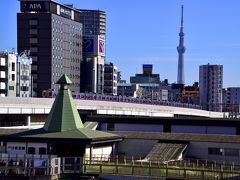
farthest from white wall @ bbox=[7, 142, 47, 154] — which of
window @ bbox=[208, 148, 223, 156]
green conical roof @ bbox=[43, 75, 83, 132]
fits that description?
window @ bbox=[208, 148, 223, 156]

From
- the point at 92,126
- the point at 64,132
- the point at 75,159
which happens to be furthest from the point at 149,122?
the point at 75,159

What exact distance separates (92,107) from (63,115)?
51444mm

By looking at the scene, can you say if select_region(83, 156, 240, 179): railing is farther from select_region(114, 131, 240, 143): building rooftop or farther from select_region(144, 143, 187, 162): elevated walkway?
select_region(114, 131, 240, 143): building rooftop

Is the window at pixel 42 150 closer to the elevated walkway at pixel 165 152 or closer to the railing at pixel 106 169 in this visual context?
the railing at pixel 106 169

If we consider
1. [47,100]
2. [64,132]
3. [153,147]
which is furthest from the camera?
[47,100]

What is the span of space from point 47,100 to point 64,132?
118ft

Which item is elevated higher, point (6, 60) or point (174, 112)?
point (6, 60)

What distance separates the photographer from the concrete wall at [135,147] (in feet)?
193

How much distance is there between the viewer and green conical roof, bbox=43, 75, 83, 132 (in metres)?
55.2

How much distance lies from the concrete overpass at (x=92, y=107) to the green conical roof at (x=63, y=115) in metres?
24.0

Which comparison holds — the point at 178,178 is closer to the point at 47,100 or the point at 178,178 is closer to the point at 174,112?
the point at 47,100

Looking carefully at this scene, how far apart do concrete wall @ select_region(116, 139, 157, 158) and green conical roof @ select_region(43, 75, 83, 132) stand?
18.7 ft

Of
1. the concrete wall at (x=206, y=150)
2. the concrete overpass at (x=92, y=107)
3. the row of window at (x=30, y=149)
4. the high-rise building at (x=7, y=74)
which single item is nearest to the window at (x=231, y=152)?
the concrete wall at (x=206, y=150)

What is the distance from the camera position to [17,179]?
151ft
